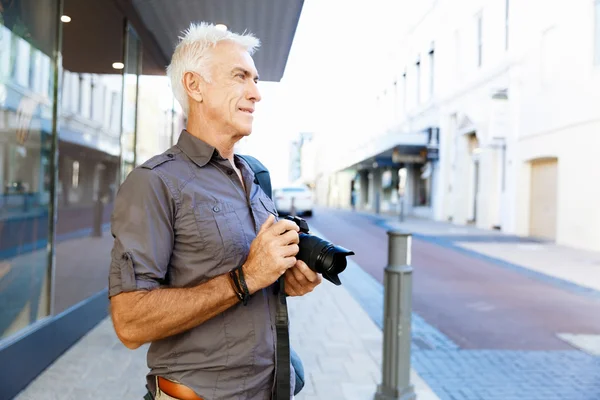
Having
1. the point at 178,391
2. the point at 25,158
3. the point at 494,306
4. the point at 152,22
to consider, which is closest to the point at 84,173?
the point at 25,158

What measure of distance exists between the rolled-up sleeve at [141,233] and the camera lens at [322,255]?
0.34m

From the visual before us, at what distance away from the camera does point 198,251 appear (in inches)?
53.9

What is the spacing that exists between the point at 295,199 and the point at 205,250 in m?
Result: 24.6

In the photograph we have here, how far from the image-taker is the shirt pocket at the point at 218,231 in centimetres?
136

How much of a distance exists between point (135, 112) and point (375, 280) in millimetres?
4683

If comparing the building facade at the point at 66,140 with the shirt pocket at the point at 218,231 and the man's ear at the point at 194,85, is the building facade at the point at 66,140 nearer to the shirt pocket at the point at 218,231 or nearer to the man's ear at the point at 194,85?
the man's ear at the point at 194,85

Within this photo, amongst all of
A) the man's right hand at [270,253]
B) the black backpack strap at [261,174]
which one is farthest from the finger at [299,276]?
the black backpack strap at [261,174]

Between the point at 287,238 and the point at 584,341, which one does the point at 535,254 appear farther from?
the point at 287,238

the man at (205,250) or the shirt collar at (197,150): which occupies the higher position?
the shirt collar at (197,150)

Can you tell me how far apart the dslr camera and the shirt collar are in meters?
0.35

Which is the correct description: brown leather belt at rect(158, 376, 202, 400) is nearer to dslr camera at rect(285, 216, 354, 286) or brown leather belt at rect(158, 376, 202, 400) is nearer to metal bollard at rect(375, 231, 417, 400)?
dslr camera at rect(285, 216, 354, 286)

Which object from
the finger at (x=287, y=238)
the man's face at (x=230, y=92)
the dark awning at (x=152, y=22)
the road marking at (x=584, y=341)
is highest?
the dark awning at (x=152, y=22)

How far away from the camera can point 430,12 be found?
27.4 meters

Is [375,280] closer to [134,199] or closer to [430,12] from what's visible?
[134,199]
